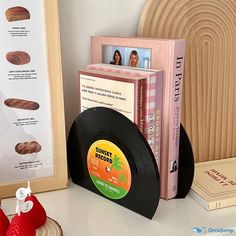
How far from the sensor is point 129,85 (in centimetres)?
66

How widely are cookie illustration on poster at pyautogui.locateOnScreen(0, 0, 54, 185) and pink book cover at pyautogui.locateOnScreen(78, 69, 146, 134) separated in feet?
0.24

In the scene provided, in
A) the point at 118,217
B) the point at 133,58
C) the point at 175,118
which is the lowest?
the point at 118,217

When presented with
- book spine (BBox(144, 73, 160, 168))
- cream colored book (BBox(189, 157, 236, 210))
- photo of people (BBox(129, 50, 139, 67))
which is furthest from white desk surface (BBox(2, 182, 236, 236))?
photo of people (BBox(129, 50, 139, 67))

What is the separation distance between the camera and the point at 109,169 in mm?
716

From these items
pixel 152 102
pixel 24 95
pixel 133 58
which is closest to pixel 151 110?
pixel 152 102

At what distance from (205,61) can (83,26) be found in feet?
0.89

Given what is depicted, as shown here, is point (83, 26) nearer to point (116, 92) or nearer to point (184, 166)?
point (116, 92)

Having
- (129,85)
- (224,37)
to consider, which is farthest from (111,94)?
(224,37)

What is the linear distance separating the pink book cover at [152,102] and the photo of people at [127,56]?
0.09ft

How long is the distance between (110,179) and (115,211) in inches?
2.2

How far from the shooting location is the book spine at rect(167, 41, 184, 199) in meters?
0.69

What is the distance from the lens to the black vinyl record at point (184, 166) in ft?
2.43

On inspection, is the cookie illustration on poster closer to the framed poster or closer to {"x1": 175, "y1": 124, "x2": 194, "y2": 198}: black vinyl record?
the framed poster

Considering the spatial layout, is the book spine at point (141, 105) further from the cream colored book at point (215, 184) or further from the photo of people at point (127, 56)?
the cream colored book at point (215, 184)
